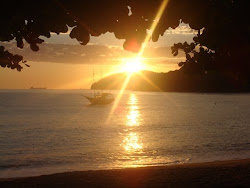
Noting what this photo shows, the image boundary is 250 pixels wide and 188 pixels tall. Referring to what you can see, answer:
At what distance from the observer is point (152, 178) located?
12445 millimetres

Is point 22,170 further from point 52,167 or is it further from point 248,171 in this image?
point 248,171

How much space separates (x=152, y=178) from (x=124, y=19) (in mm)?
7140

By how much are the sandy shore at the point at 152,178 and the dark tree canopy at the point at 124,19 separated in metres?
4.15

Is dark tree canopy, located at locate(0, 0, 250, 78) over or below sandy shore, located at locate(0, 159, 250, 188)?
over

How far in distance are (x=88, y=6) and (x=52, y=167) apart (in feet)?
77.1

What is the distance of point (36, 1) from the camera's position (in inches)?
250

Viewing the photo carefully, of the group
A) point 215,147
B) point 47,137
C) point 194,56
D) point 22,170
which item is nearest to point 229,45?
point 194,56

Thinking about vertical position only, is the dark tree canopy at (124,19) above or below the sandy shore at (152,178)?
above

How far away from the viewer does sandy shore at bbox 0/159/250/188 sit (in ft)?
38.5

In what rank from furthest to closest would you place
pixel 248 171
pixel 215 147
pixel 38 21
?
pixel 215 147 < pixel 248 171 < pixel 38 21

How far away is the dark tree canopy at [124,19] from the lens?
20.7 ft

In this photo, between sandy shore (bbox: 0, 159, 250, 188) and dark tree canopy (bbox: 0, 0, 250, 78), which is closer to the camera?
dark tree canopy (bbox: 0, 0, 250, 78)

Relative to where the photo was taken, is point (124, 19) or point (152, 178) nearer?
point (124, 19)

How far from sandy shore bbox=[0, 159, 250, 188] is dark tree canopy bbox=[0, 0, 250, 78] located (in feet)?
13.6
